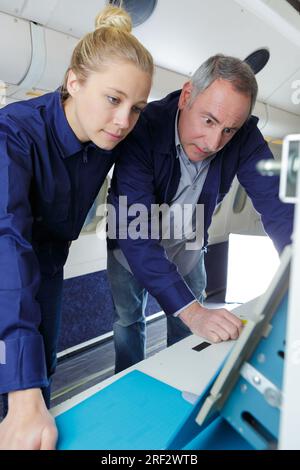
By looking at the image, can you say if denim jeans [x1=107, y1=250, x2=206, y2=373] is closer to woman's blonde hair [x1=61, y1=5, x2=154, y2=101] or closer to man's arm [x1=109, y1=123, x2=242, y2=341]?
man's arm [x1=109, y1=123, x2=242, y2=341]

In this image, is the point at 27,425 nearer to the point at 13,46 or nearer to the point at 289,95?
the point at 13,46

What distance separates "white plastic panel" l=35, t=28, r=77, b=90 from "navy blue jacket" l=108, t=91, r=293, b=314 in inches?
24.1

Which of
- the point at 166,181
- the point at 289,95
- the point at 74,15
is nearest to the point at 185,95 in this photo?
the point at 166,181

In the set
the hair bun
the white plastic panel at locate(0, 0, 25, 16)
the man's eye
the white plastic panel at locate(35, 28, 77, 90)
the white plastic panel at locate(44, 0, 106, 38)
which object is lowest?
the man's eye

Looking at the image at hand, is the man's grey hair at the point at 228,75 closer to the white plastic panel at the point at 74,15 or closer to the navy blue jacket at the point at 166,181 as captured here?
the navy blue jacket at the point at 166,181

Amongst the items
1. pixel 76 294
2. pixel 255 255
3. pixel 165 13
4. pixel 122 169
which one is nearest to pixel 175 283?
pixel 122 169

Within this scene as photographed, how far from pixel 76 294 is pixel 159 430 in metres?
2.48

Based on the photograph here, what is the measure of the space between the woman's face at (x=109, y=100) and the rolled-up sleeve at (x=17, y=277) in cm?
19

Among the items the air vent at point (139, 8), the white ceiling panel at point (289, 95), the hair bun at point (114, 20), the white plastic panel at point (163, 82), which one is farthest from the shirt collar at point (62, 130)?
the white ceiling panel at point (289, 95)

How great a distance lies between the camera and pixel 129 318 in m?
2.00

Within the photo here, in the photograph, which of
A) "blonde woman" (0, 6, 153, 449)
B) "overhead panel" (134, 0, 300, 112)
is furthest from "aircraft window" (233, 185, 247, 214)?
"blonde woman" (0, 6, 153, 449)

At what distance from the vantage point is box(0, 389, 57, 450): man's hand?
2.56 ft

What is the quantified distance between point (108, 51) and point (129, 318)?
127 centimetres

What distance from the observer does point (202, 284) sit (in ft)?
7.06
